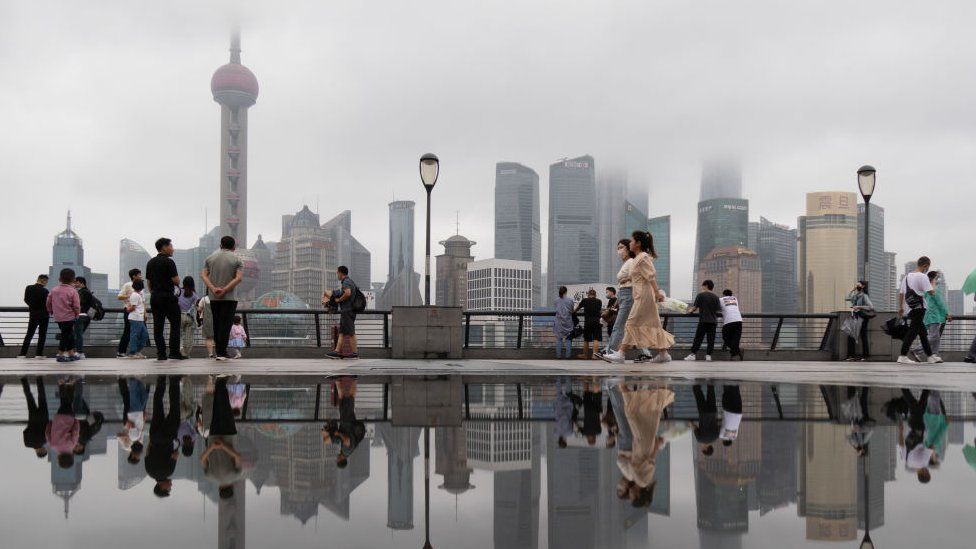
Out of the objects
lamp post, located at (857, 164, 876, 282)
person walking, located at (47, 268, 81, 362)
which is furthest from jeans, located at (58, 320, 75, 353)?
lamp post, located at (857, 164, 876, 282)

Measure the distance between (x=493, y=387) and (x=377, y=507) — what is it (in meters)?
5.21

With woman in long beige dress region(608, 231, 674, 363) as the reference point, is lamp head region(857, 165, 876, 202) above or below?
above

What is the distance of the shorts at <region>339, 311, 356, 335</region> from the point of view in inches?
562

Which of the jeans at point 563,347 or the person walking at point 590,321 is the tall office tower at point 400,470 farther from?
the jeans at point 563,347

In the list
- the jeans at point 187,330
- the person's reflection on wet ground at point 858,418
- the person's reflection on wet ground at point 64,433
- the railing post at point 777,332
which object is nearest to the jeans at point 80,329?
the jeans at point 187,330

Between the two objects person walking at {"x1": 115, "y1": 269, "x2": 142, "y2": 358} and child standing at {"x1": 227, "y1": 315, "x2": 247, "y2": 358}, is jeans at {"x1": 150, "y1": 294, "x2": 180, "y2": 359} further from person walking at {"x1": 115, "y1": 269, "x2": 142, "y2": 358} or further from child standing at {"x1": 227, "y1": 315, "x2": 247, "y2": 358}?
child standing at {"x1": 227, "y1": 315, "x2": 247, "y2": 358}

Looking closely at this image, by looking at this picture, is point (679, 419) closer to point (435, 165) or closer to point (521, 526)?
point (521, 526)

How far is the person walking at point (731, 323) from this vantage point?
15922 millimetres

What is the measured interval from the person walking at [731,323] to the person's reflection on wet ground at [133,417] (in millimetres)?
11723

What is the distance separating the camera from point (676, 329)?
1970cm

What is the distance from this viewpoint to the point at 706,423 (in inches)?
194

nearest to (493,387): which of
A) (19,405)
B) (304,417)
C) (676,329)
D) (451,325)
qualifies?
(304,417)

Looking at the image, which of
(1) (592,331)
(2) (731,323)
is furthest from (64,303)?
(2) (731,323)

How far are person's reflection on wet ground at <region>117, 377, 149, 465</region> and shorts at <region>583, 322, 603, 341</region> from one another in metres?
9.75
